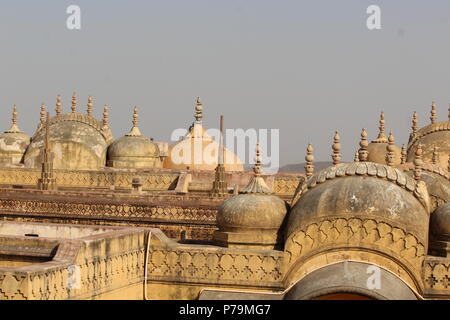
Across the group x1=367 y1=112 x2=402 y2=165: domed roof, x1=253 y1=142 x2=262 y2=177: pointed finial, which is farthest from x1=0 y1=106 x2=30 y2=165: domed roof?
x1=253 y1=142 x2=262 y2=177: pointed finial

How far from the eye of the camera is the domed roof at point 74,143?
107 feet

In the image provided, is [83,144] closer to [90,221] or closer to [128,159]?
[128,159]

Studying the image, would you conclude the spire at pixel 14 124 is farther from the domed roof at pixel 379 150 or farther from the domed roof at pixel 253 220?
the domed roof at pixel 253 220

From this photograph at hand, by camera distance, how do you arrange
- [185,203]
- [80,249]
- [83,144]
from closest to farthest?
[80,249]
[185,203]
[83,144]

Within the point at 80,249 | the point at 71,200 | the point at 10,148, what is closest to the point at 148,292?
the point at 80,249

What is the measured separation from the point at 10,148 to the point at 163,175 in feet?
34.9

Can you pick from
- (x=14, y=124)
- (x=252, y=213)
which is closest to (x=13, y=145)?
(x=14, y=124)

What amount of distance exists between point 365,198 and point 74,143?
64.5 ft

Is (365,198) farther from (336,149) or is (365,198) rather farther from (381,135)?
(381,135)

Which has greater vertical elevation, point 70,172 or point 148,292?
point 70,172

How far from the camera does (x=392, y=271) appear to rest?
14547 millimetres

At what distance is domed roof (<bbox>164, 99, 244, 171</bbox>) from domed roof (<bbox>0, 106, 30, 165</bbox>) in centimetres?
614

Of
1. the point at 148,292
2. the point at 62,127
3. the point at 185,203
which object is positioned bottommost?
the point at 148,292

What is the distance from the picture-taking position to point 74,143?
32.7m
